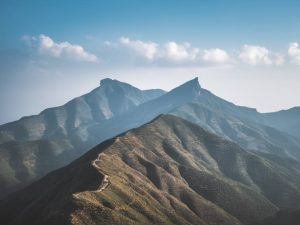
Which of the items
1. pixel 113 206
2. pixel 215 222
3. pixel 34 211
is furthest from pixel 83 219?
pixel 215 222

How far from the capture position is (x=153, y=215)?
16600 centimetres

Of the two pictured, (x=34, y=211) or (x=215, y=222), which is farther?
(x=215, y=222)

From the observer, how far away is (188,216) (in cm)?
19050

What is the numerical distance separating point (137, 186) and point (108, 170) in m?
18.8

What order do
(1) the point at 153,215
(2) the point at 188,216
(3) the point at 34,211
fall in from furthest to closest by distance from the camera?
(2) the point at 188,216, (3) the point at 34,211, (1) the point at 153,215

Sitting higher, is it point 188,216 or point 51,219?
point 51,219

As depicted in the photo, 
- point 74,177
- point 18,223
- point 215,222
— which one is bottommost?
point 215,222

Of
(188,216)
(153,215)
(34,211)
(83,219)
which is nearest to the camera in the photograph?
(83,219)

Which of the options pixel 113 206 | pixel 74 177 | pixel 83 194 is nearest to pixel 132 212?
pixel 113 206

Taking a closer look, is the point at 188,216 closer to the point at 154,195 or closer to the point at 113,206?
the point at 154,195

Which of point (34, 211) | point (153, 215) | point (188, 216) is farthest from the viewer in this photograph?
point (188, 216)

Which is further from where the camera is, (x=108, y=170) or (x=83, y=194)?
(x=108, y=170)

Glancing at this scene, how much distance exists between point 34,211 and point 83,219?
5902cm

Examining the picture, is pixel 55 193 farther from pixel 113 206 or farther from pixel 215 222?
pixel 215 222
